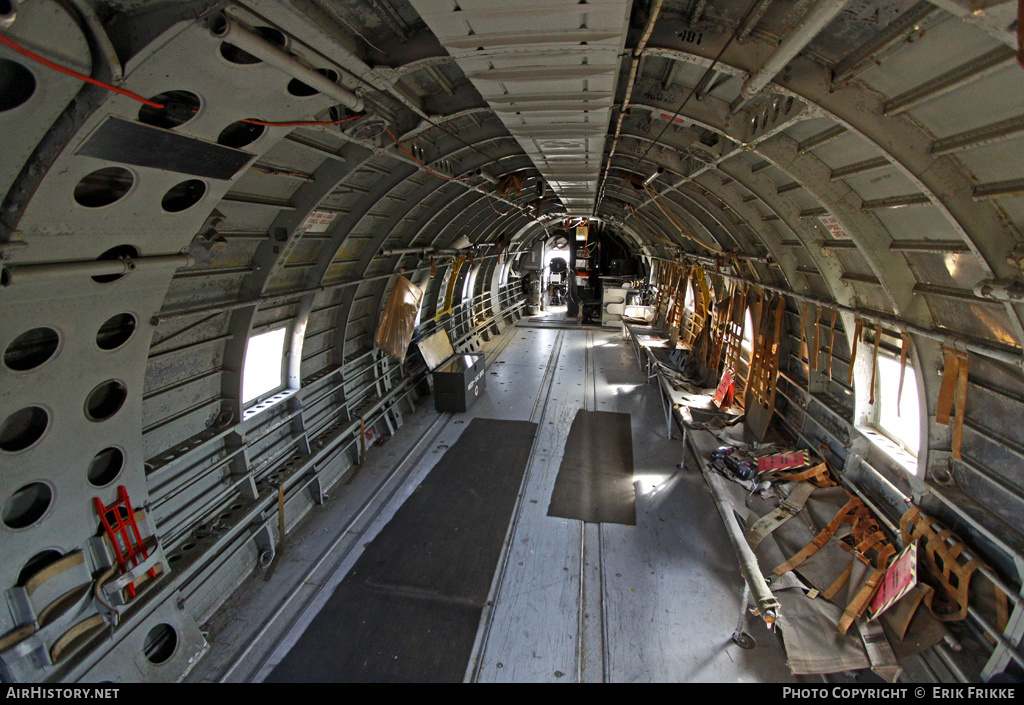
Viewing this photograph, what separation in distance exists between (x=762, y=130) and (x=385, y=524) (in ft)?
20.5

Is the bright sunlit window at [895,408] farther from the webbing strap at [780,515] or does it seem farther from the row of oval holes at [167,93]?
the row of oval holes at [167,93]

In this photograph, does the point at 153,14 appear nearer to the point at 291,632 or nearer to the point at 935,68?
the point at 935,68

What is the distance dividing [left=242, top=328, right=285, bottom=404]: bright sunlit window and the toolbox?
388 centimetres

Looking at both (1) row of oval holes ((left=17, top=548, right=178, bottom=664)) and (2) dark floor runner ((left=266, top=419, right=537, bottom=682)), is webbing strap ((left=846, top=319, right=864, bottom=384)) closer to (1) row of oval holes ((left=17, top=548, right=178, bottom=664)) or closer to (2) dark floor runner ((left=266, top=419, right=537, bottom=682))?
(2) dark floor runner ((left=266, top=419, right=537, bottom=682))

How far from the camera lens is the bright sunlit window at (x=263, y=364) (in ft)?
18.5

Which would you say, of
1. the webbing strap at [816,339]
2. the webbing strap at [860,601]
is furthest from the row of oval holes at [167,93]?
the webbing strap at [816,339]

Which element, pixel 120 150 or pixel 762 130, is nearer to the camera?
pixel 120 150

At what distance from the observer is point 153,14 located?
2.13 m

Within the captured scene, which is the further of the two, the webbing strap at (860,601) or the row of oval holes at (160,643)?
the webbing strap at (860,601)

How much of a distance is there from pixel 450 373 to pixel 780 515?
640 cm

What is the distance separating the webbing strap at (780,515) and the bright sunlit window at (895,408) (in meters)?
1.19

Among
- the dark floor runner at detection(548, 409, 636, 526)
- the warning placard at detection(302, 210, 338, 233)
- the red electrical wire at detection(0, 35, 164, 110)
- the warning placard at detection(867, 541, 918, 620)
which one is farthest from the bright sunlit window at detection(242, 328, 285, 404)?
the warning placard at detection(867, 541, 918, 620)

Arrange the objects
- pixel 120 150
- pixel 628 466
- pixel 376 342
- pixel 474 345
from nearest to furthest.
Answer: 1. pixel 120 150
2. pixel 628 466
3. pixel 376 342
4. pixel 474 345
